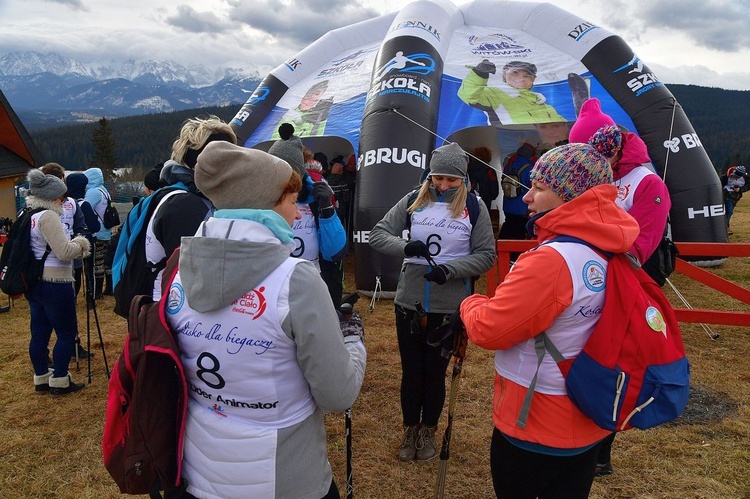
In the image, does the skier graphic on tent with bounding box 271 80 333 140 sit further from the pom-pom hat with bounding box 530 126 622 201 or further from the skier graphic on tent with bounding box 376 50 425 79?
the pom-pom hat with bounding box 530 126 622 201

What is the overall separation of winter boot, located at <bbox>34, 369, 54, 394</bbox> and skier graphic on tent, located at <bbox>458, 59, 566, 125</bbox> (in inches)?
296


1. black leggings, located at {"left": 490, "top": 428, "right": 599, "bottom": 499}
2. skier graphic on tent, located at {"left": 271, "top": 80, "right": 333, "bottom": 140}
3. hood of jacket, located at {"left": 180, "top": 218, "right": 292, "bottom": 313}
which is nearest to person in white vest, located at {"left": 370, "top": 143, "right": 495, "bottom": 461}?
black leggings, located at {"left": 490, "top": 428, "right": 599, "bottom": 499}

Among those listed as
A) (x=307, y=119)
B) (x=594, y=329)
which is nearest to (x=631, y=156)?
(x=594, y=329)

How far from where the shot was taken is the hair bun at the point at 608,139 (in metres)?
2.91

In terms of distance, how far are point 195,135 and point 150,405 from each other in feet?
5.52

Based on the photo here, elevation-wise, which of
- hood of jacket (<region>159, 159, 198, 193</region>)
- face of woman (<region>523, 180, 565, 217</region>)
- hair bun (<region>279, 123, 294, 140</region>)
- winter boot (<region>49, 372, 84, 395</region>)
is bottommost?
winter boot (<region>49, 372, 84, 395</region>)

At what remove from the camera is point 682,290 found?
317 inches

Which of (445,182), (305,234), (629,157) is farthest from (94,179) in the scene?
(629,157)

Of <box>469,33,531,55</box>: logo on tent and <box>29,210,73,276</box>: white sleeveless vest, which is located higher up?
<box>469,33,531,55</box>: logo on tent

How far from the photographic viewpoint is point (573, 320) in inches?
70.6

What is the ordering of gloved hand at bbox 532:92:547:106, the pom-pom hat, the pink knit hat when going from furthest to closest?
gloved hand at bbox 532:92:547:106
the pink knit hat
the pom-pom hat

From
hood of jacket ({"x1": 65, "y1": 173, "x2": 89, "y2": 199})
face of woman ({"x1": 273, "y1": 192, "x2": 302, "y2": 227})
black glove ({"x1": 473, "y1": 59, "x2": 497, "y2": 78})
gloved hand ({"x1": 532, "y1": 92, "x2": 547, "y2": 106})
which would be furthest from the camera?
black glove ({"x1": 473, "y1": 59, "x2": 497, "y2": 78})

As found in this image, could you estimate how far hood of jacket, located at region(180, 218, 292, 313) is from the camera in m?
1.47

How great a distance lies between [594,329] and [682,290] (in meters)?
7.58
